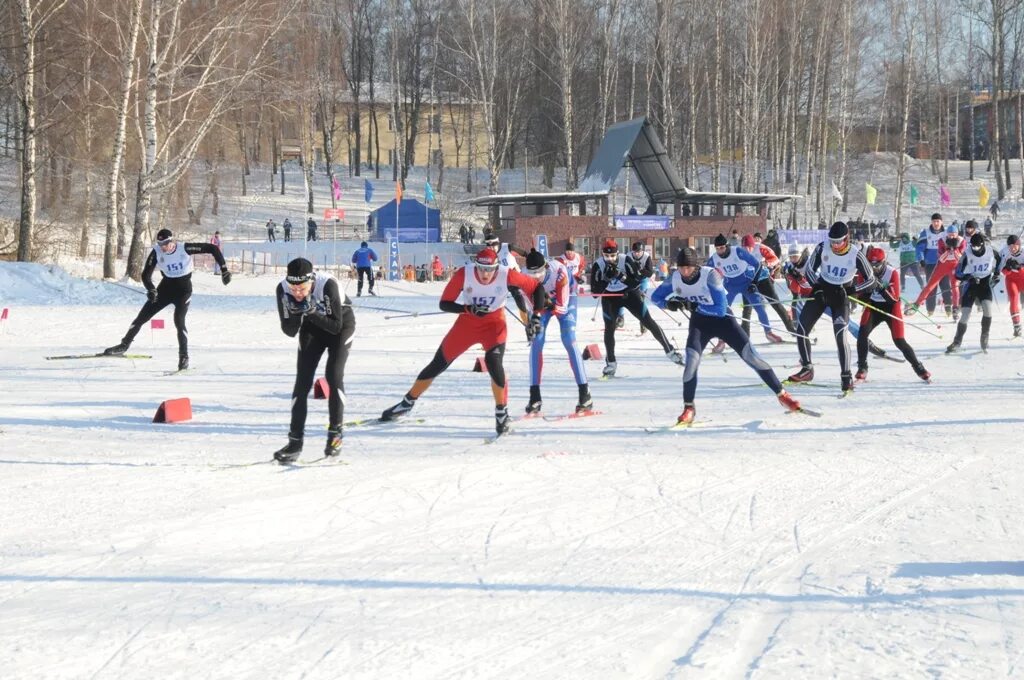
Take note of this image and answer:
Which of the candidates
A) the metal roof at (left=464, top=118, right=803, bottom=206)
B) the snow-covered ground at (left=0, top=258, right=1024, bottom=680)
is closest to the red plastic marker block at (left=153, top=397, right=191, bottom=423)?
the snow-covered ground at (left=0, top=258, right=1024, bottom=680)

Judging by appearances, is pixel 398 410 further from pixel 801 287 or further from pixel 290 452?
pixel 801 287

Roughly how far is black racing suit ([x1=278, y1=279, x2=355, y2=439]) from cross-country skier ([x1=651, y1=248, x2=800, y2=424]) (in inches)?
128

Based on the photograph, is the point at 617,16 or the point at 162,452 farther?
the point at 617,16

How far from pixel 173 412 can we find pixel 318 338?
8.75ft

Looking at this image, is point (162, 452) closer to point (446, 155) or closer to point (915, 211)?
point (915, 211)

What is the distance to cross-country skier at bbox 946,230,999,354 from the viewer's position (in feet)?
48.7

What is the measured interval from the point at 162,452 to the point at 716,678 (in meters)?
5.78

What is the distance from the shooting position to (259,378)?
504 inches

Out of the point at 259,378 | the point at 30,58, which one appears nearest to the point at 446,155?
the point at 30,58

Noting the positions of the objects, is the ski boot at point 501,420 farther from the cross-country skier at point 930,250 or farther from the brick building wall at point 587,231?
the brick building wall at point 587,231

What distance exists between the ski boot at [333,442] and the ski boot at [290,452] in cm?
25

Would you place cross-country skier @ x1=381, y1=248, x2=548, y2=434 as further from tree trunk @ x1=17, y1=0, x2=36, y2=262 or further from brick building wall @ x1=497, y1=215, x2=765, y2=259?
brick building wall @ x1=497, y1=215, x2=765, y2=259

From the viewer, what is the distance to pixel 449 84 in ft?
201

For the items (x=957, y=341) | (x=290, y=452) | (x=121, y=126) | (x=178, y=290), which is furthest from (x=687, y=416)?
(x=121, y=126)
